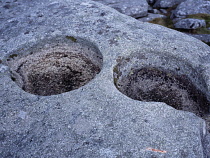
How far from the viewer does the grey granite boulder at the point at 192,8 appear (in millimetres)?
12797

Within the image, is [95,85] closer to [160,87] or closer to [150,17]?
[160,87]

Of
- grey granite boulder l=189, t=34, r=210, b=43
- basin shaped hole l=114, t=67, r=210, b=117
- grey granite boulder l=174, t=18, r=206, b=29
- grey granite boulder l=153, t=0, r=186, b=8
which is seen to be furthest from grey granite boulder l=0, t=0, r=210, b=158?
grey granite boulder l=153, t=0, r=186, b=8

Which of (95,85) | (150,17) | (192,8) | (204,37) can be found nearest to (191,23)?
(204,37)

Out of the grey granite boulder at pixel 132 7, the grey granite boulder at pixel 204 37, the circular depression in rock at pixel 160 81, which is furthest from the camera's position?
the grey granite boulder at pixel 132 7

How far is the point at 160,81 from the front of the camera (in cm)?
810

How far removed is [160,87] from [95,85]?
315cm

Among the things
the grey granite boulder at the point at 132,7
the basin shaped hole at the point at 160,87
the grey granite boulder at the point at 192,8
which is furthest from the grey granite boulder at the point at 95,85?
the grey granite boulder at the point at 192,8

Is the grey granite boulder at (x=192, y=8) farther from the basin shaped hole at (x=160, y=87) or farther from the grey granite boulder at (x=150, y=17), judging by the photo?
the basin shaped hole at (x=160, y=87)

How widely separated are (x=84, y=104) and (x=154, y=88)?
3609 mm

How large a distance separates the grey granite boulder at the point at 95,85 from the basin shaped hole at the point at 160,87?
4cm

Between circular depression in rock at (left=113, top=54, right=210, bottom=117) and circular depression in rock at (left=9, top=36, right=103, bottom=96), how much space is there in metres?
1.35

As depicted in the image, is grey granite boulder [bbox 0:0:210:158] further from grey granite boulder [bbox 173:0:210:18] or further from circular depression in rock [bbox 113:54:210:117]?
grey granite boulder [bbox 173:0:210:18]

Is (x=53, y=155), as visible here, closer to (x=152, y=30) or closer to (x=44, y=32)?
(x=44, y=32)

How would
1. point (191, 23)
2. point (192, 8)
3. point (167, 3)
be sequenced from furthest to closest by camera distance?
point (167, 3) < point (192, 8) < point (191, 23)
